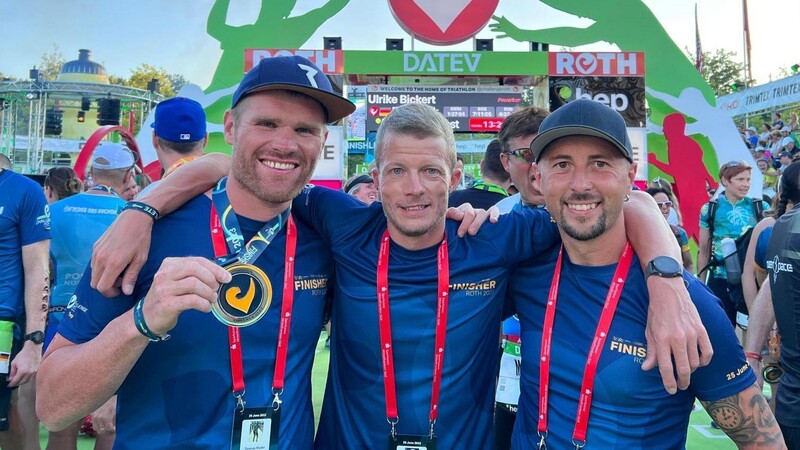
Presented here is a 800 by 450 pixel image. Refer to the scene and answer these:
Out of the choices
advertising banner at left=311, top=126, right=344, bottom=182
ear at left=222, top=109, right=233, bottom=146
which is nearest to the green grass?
ear at left=222, top=109, right=233, bottom=146

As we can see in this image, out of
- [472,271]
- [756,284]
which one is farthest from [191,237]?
[756,284]

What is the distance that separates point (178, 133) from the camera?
3.68 m

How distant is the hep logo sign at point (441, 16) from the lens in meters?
15.6

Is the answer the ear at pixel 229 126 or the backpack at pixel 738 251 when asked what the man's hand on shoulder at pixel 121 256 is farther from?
the backpack at pixel 738 251

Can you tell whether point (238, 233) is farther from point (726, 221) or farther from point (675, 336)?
point (726, 221)

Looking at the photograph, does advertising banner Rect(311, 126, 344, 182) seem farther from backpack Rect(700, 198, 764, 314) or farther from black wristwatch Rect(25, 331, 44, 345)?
black wristwatch Rect(25, 331, 44, 345)

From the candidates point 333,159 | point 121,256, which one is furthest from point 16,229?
point 333,159

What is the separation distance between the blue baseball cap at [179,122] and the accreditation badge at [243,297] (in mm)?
2094

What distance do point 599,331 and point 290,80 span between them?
139 centimetres

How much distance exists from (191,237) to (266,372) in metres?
0.54

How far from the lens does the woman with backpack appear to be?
6641 mm

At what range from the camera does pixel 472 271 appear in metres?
2.20

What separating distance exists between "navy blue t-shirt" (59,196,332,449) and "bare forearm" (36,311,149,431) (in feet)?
0.37

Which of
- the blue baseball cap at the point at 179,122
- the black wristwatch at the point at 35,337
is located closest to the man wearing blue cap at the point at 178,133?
the blue baseball cap at the point at 179,122
